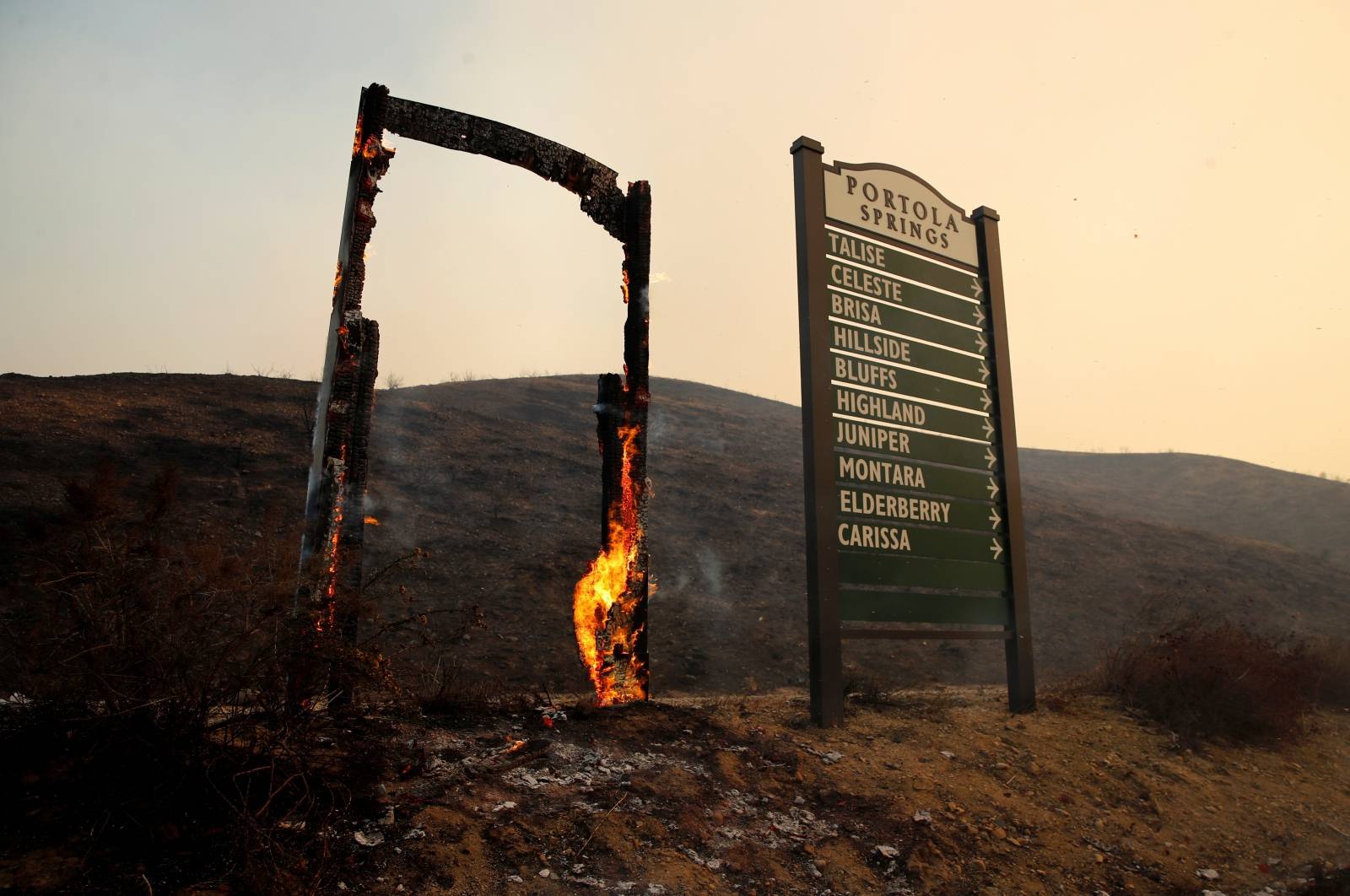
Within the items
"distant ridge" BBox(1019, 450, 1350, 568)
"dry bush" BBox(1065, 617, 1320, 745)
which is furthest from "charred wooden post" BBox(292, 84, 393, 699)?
"distant ridge" BBox(1019, 450, 1350, 568)

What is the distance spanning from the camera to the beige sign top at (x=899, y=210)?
7.73 m

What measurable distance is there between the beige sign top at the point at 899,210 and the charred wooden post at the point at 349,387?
390cm

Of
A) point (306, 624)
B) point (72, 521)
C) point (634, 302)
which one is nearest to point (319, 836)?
point (306, 624)

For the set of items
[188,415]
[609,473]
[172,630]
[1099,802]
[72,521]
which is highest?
[188,415]

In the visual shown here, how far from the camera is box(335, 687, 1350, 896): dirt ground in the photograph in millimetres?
4059

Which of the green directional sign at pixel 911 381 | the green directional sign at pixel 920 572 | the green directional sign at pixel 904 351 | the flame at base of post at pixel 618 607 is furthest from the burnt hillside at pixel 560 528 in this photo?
the green directional sign at pixel 904 351

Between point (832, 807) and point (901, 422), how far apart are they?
3.71 metres

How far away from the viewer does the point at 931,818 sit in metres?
5.18

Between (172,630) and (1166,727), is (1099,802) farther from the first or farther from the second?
(172,630)

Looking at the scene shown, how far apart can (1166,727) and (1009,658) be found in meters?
1.45

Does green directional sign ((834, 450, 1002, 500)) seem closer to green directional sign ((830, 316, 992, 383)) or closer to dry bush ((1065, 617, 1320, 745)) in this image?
green directional sign ((830, 316, 992, 383))

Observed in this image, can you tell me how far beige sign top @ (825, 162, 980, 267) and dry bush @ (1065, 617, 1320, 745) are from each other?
440cm

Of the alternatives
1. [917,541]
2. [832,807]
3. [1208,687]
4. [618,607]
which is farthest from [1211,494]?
[832,807]

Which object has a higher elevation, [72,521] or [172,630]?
[72,521]
